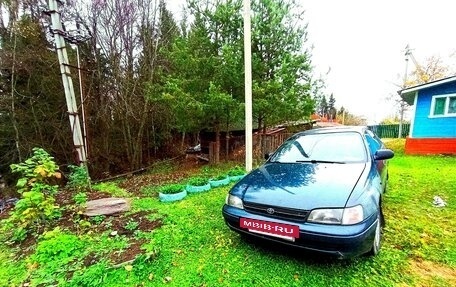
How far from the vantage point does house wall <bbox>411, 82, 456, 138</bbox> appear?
9.82 m

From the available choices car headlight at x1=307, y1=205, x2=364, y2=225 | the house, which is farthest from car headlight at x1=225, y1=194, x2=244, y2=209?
the house

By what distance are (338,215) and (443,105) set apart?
11.8m

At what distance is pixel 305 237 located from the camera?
2189mm

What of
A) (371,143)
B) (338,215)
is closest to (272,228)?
(338,215)

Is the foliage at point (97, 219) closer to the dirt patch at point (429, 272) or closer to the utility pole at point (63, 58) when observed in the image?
the utility pole at point (63, 58)

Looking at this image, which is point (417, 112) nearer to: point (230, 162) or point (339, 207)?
point (230, 162)

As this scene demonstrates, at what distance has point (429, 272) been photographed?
244cm

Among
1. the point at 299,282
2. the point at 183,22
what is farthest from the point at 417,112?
the point at 299,282

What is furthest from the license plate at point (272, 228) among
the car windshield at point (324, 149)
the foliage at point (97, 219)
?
the foliage at point (97, 219)

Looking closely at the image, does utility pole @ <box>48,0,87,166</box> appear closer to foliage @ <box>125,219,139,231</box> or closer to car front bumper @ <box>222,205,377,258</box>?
foliage @ <box>125,219,139,231</box>

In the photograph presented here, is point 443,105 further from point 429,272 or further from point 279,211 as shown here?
point 279,211

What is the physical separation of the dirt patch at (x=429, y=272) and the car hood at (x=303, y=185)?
112 cm

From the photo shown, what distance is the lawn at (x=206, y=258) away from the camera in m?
2.38

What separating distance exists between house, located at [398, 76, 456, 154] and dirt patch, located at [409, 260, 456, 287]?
34.0 feet
